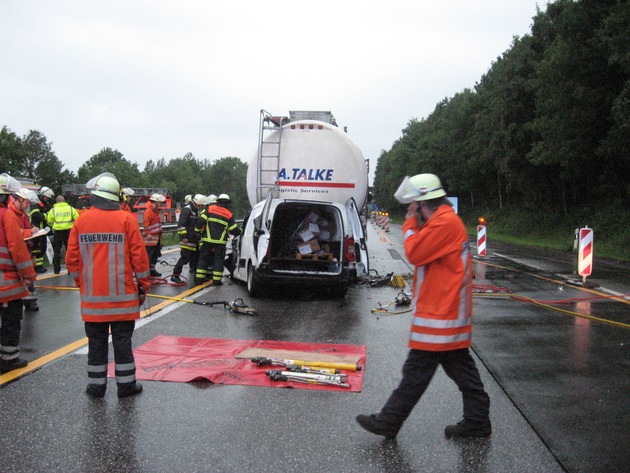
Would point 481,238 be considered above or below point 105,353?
above

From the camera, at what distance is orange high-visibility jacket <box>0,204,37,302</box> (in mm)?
5613

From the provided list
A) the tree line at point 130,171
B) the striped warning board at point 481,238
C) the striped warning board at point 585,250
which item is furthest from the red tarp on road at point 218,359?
the tree line at point 130,171

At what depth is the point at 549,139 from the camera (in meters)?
30.5

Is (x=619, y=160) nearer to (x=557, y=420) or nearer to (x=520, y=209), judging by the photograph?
(x=520, y=209)

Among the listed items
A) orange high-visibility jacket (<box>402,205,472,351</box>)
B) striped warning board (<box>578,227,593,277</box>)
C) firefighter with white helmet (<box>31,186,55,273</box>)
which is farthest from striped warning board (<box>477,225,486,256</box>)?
orange high-visibility jacket (<box>402,205,472,351</box>)

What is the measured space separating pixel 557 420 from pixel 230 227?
786 centimetres

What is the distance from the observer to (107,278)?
5012 millimetres

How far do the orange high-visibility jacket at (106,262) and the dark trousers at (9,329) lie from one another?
1.05m

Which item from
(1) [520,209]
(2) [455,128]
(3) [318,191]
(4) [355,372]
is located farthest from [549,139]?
(2) [455,128]

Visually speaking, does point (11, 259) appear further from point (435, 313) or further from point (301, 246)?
point (301, 246)

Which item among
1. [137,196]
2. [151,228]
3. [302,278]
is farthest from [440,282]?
[137,196]

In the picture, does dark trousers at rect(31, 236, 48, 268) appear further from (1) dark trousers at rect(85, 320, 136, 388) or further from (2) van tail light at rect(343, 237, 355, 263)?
(1) dark trousers at rect(85, 320, 136, 388)

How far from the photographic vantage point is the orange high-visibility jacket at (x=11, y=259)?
5.61 metres

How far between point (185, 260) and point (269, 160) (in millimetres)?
2703
